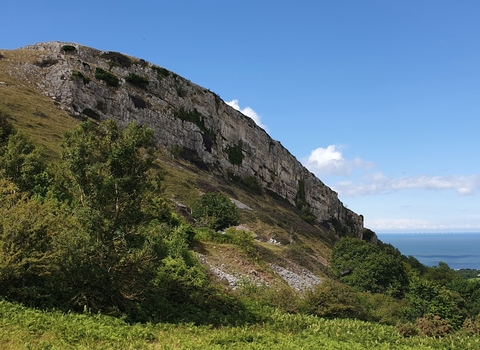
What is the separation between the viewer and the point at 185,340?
13312 mm

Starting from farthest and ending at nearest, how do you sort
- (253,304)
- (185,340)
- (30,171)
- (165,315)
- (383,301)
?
(383,301)
(30,171)
(253,304)
(165,315)
(185,340)

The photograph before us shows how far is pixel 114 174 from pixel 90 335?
608cm

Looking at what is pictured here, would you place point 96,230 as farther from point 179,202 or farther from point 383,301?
point 179,202

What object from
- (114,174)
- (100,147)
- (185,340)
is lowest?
Answer: (185,340)

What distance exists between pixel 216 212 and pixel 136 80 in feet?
155

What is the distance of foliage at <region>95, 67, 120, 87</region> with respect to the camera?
7546 cm

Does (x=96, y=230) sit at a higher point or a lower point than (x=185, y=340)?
higher

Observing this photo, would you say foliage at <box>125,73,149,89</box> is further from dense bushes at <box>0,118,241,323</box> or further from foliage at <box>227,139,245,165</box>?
dense bushes at <box>0,118,241,323</box>

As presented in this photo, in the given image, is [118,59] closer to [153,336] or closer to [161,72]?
[161,72]

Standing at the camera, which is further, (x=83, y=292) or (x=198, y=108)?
(x=198, y=108)

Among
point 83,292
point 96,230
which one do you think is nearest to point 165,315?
point 83,292

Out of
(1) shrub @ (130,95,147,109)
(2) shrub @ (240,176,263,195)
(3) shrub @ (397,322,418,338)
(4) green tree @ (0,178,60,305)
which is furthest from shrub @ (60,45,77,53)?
(3) shrub @ (397,322,418,338)

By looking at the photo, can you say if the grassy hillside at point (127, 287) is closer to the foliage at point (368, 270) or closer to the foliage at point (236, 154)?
the foliage at point (368, 270)

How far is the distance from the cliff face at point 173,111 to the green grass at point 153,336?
5824 centimetres
